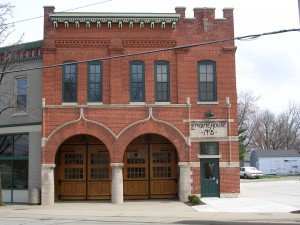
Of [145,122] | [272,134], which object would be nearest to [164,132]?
[145,122]

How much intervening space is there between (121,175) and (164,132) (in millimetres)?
3172

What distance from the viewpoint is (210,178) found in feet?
79.1

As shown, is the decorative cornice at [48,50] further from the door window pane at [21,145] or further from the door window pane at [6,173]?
the door window pane at [6,173]

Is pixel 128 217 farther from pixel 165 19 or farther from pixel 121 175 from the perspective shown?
pixel 165 19

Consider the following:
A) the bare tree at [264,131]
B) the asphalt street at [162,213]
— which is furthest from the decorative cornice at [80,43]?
the bare tree at [264,131]

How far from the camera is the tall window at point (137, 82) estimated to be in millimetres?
24406

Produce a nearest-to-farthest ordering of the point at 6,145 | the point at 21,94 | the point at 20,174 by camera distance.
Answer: the point at 20,174, the point at 21,94, the point at 6,145

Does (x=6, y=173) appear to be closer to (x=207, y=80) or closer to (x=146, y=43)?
(x=146, y=43)

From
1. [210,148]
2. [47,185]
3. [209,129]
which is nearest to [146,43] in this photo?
[209,129]

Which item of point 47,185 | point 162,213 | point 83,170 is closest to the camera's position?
point 162,213

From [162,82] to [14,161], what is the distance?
9269 millimetres

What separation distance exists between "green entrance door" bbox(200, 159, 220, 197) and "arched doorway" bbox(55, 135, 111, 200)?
17.1 ft

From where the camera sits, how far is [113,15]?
952 inches

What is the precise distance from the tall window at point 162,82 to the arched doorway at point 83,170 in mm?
4300
